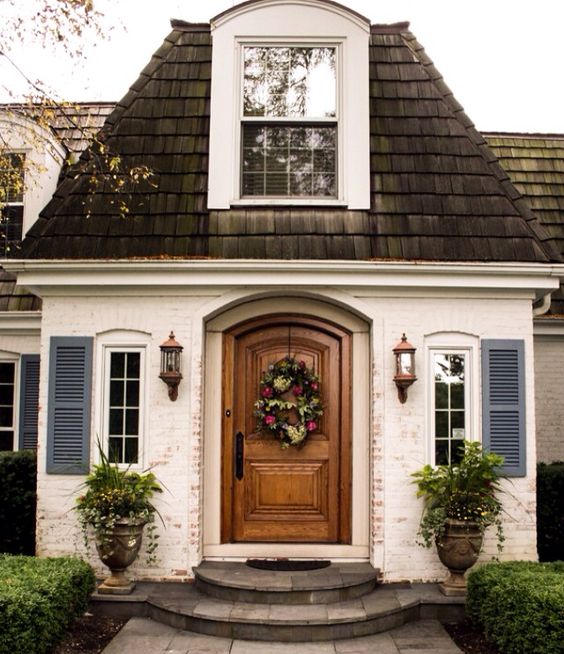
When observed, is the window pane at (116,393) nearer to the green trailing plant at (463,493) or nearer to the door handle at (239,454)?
the door handle at (239,454)

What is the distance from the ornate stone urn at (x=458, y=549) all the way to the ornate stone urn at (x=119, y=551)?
284 centimetres

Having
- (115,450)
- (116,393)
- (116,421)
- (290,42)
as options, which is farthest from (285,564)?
(290,42)

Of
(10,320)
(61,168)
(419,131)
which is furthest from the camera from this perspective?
(61,168)

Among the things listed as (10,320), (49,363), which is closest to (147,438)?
(49,363)

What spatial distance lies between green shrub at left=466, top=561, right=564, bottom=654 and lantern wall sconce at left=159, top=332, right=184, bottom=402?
3285 mm

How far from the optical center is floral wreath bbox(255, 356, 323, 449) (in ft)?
25.3

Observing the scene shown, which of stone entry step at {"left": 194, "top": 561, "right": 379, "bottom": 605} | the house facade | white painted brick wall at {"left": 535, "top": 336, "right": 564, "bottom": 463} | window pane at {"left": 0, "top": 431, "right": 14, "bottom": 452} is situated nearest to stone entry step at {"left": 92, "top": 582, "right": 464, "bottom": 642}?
stone entry step at {"left": 194, "top": 561, "right": 379, "bottom": 605}

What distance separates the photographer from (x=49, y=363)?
7.57 meters

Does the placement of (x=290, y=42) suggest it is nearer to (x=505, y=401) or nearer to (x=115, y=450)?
(x=505, y=401)

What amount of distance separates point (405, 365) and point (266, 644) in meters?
2.84

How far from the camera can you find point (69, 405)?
7527mm

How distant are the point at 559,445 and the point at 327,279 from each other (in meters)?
4.48

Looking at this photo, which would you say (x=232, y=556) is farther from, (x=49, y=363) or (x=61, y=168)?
(x=61, y=168)

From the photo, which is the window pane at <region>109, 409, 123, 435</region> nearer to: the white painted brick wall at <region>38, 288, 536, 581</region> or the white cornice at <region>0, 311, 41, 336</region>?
the white painted brick wall at <region>38, 288, 536, 581</region>
